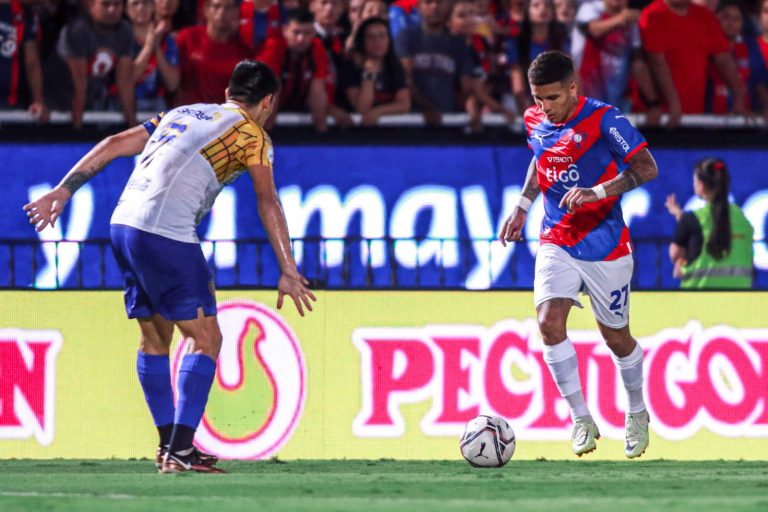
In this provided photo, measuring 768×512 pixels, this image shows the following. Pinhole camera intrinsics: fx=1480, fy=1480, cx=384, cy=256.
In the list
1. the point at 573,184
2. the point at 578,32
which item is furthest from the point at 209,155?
the point at 578,32

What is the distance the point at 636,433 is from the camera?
8.95 metres

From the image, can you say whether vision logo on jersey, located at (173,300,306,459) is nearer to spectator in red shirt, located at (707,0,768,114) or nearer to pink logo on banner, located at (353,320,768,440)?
pink logo on banner, located at (353,320,768,440)

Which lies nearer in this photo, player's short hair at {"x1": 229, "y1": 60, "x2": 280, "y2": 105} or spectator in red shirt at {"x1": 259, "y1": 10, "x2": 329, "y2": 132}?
player's short hair at {"x1": 229, "y1": 60, "x2": 280, "y2": 105}

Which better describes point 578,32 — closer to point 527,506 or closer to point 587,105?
point 587,105

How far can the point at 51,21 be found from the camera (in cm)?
1216

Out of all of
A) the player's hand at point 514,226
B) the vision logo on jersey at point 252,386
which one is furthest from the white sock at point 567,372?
the vision logo on jersey at point 252,386

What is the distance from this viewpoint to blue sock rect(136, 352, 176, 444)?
8.27 meters

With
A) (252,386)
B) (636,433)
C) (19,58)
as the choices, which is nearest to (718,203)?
(636,433)

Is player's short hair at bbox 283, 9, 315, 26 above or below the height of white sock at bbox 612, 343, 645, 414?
above

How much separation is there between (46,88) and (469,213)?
360cm

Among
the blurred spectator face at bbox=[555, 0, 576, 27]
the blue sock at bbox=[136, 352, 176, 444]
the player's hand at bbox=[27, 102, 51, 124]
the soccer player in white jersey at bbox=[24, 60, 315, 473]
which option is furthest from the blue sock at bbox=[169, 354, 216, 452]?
the blurred spectator face at bbox=[555, 0, 576, 27]

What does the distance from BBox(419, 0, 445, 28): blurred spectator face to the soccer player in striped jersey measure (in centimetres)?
410

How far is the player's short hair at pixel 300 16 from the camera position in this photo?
40.1ft

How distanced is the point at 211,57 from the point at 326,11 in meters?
1.21
